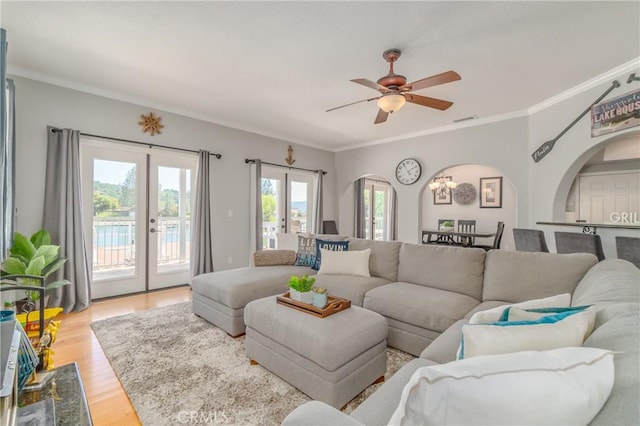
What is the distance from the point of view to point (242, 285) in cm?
275

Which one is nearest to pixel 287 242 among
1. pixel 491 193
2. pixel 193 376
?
pixel 193 376

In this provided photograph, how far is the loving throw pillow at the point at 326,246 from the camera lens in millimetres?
3393

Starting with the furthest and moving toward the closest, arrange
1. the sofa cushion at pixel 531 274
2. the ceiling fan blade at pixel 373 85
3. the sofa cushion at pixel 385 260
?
the sofa cushion at pixel 385 260
the ceiling fan blade at pixel 373 85
the sofa cushion at pixel 531 274

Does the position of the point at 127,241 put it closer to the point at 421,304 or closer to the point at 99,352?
the point at 99,352

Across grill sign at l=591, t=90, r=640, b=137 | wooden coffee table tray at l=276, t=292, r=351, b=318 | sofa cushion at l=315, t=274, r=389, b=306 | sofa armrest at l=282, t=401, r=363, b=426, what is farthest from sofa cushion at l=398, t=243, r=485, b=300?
grill sign at l=591, t=90, r=640, b=137

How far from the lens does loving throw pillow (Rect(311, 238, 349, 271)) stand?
3.39 metres

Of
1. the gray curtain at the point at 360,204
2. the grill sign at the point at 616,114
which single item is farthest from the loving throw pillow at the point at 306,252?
the grill sign at the point at 616,114

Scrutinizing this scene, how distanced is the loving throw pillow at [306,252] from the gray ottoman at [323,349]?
4.74 ft

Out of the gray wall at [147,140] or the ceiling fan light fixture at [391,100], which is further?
the gray wall at [147,140]

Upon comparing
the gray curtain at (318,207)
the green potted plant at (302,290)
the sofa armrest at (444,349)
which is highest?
the gray curtain at (318,207)

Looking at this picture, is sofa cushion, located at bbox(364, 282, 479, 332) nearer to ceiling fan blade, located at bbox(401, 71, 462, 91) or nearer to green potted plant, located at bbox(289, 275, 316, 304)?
green potted plant, located at bbox(289, 275, 316, 304)

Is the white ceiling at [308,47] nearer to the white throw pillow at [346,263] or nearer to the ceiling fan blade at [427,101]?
the ceiling fan blade at [427,101]

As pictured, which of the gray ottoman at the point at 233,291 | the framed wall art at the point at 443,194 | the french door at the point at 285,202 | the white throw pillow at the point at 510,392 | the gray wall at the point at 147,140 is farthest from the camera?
the framed wall art at the point at 443,194

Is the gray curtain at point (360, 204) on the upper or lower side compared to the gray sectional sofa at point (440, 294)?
upper
